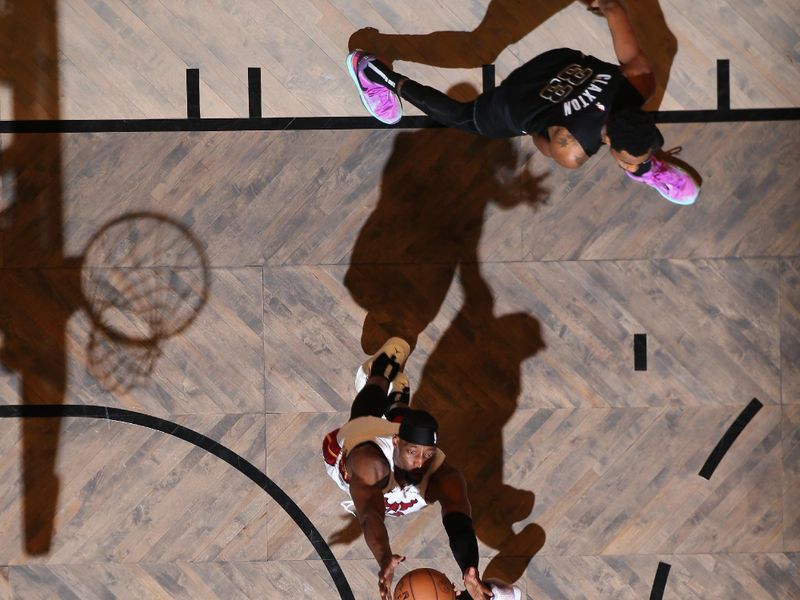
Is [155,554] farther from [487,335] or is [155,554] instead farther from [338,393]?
[487,335]

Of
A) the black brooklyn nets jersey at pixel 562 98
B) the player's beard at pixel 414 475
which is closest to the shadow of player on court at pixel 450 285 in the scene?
the black brooklyn nets jersey at pixel 562 98

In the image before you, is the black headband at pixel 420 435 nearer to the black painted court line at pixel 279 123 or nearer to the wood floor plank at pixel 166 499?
the wood floor plank at pixel 166 499

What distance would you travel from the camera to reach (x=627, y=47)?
3961 mm

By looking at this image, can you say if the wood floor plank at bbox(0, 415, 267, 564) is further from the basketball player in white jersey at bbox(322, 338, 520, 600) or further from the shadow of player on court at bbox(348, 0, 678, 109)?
the shadow of player on court at bbox(348, 0, 678, 109)

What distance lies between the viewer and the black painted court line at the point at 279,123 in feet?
16.6

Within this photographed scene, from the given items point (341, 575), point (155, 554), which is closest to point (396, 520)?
point (341, 575)

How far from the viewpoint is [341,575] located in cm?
513

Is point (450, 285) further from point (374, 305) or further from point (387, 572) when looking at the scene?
point (387, 572)

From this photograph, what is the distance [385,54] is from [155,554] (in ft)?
12.3

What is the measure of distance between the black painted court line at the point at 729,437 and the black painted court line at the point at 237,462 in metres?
2.60

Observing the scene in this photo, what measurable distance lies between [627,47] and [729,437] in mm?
2798

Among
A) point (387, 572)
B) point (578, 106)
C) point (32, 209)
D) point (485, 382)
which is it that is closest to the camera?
point (387, 572)

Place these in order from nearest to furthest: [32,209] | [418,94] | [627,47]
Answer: [627,47], [418,94], [32,209]

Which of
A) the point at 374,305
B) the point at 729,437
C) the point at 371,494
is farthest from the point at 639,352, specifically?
the point at 371,494
